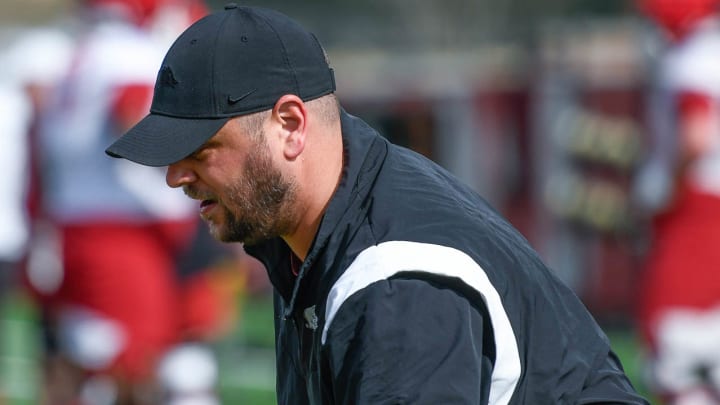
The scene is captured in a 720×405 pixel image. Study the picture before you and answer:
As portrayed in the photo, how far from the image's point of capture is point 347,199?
2977 mm

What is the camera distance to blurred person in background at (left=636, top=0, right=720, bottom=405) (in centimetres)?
679

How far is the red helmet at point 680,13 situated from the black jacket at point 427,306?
398 cm

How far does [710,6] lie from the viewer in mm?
6992

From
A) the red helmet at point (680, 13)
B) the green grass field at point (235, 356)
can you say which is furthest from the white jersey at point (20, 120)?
the red helmet at point (680, 13)

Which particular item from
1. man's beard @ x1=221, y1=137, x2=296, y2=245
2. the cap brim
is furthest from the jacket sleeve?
the cap brim

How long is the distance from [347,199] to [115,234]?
416 centimetres

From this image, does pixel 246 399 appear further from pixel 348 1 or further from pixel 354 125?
pixel 348 1

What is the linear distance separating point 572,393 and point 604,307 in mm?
9712

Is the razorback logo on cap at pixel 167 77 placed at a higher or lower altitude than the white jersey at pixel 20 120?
higher

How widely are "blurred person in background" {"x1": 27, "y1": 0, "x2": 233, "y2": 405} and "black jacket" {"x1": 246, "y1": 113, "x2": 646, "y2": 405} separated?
3.81 metres

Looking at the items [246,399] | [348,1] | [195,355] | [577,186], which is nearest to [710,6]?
[195,355]

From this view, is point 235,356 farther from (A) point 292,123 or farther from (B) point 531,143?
(A) point 292,123

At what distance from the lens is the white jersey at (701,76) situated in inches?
267

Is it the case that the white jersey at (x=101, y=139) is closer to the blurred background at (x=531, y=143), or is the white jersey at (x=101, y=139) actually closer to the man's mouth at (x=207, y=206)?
the blurred background at (x=531, y=143)
